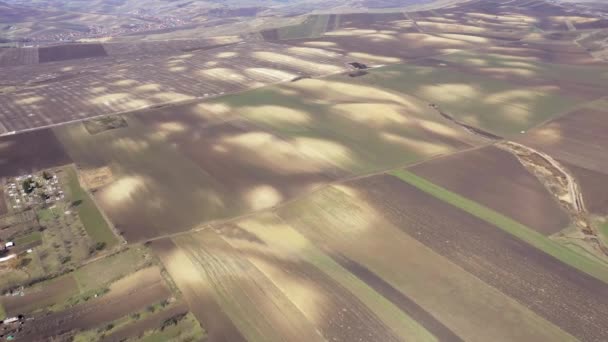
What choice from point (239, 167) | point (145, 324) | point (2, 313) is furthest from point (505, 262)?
point (2, 313)

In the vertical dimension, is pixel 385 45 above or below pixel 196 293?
above

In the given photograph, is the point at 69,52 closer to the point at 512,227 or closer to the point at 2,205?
the point at 2,205

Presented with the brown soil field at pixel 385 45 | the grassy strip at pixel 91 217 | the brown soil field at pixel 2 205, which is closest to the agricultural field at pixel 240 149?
the grassy strip at pixel 91 217

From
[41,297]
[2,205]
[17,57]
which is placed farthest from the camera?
[17,57]

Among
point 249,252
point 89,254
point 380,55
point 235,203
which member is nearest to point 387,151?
point 235,203

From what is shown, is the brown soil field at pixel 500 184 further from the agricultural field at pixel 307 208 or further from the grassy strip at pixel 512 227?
the grassy strip at pixel 512 227

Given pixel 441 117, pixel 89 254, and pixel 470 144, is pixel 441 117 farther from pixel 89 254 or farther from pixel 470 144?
pixel 89 254

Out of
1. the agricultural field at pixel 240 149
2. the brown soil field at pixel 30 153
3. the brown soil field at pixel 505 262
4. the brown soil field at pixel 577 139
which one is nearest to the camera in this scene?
the brown soil field at pixel 505 262
